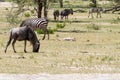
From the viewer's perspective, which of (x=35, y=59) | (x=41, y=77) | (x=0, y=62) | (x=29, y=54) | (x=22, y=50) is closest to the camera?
(x=41, y=77)

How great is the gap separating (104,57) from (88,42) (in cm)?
871

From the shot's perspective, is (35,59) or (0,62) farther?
(35,59)

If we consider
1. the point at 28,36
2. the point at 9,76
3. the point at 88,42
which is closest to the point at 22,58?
the point at 28,36

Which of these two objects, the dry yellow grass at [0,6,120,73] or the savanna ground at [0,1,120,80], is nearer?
the savanna ground at [0,1,120,80]

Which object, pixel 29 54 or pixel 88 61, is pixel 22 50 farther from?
pixel 88 61

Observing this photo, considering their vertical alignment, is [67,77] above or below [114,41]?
above

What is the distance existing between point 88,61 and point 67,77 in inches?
199

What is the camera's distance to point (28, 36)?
2386 cm

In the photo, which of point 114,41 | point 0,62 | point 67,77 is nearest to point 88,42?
point 114,41

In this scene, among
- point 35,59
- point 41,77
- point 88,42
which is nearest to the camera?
point 41,77

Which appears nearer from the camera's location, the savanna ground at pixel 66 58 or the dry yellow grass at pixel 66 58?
the savanna ground at pixel 66 58

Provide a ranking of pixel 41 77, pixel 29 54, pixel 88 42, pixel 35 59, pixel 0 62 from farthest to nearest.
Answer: pixel 88 42
pixel 29 54
pixel 35 59
pixel 0 62
pixel 41 77

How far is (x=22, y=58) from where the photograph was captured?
21.5 meters

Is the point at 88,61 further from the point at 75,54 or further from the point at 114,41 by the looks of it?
the point at 114,41
